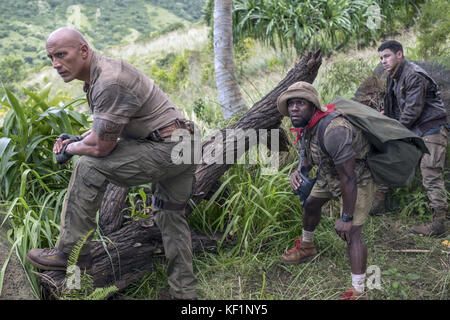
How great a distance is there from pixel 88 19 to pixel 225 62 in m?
36.5

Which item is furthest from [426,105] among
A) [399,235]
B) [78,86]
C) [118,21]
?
[118,21]

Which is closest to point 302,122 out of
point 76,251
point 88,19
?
point 76,251

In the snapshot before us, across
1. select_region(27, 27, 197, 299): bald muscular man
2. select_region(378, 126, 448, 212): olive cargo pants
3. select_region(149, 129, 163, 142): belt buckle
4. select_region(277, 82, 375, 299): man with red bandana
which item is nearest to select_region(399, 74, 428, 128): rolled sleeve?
select_region(378, 126, 448, 212): olive cargo pants

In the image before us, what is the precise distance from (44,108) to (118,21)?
39113 millimetres

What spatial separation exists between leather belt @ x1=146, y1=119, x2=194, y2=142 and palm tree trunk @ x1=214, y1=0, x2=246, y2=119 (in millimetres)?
2823

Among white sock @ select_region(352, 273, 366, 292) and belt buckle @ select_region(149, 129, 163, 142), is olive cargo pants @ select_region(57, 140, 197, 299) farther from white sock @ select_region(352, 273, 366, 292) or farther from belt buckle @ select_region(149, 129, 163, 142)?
white sock @ select_region(352, 273, 366, 292)

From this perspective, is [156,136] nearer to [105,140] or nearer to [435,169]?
[105,140]

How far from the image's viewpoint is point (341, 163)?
Answer: 2.79m

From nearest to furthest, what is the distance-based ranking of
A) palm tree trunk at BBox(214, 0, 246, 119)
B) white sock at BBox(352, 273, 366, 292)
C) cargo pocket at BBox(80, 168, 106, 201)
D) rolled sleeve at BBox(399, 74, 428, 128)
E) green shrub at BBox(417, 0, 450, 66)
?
cargo pocket at BBox(80, 168, 106, 201), white sock at BBox(352, 273, 366, 292), rolled sleeve at BBox(399, 74, 428, 128), palm tree trunk at BBox(214, 0, 246, 119), green shrub at BBox(417, 0, 450, 66)

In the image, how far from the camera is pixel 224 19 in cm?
586

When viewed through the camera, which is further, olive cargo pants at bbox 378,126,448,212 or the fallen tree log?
olive cargo pants at bbox 378,126,448,212

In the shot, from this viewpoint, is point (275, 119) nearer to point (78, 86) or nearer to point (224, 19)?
point (224, 19)

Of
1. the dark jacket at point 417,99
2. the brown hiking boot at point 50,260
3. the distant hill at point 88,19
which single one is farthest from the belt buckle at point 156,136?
the distant hill at point 88,19

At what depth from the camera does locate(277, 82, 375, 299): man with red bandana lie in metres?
2.82
